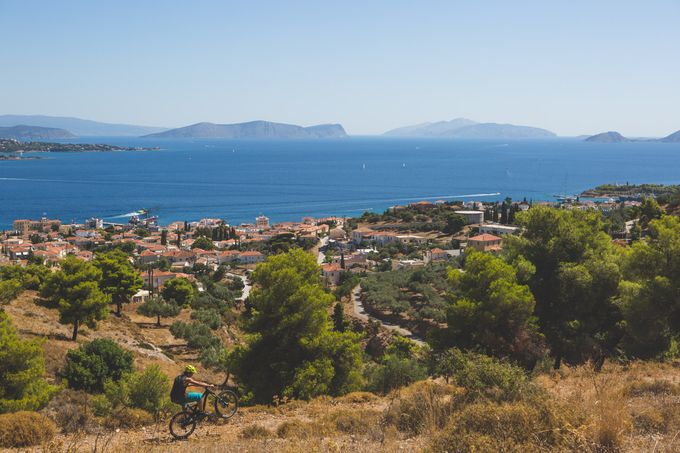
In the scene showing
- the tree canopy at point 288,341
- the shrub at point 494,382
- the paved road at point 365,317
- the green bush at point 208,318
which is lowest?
the paved road at point 365,317

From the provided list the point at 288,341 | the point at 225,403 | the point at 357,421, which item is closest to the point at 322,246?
the point at 288,341

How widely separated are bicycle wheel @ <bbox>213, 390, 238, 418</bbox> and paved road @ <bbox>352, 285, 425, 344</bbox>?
16.1m

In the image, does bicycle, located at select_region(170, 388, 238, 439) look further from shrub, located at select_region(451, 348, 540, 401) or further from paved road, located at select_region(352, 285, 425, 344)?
paved road, located at select_region(352, 285, 425, 344)

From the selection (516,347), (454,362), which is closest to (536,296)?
(516,347)

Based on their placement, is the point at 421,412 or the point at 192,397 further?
the point at 192,397

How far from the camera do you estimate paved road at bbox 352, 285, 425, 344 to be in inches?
961

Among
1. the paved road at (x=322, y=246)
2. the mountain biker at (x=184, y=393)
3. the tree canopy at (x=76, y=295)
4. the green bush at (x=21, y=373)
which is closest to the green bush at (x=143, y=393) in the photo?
the green bush at (x=21, y=373)

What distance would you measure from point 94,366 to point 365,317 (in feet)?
53.1

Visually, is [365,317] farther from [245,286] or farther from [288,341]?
[288,341]

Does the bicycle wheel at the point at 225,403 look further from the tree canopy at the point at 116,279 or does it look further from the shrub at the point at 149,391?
the tree canopy at the point at 116,279

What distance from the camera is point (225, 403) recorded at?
7250 millimetres

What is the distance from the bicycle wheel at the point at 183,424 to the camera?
6.73 m

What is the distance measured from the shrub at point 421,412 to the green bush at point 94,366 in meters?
8.98

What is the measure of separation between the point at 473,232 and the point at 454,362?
48.0 meters
